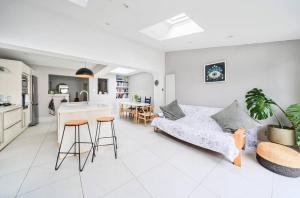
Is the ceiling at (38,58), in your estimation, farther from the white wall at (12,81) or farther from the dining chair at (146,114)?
the dining chair at (146,114)

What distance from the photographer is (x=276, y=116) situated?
260cm

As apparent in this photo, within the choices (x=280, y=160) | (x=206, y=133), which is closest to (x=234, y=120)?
(x=206, y=133)

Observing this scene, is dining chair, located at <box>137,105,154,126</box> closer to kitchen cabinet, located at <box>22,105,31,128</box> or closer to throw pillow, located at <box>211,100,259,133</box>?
throw pillow, located at <box>211,100,259,133</box>

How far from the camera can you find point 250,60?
9.40 feet

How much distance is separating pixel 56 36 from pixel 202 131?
11.5 ft

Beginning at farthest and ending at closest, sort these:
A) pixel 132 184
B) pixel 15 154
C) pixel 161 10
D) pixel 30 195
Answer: pixel 15 154, pixel 161 10, pixel 132 184, pixel 30 195

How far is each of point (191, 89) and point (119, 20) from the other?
2.81 metres

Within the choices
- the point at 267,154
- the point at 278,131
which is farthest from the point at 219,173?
the point at 278,131

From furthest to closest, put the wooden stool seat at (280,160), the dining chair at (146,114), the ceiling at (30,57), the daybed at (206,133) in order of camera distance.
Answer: the dining chair at (146,114)
the ceiling at (30,57)
the daybed at (206,133)
the wooden stool seat at (280,160)

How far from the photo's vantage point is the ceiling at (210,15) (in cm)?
171

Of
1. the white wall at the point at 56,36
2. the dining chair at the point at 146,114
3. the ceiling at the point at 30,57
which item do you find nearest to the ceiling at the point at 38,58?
the ceiling at the point at 30,57

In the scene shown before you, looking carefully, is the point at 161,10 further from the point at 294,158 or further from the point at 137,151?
the point at 294,158

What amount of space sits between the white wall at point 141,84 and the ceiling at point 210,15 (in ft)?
12.6

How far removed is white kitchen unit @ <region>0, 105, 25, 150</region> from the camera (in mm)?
2422
